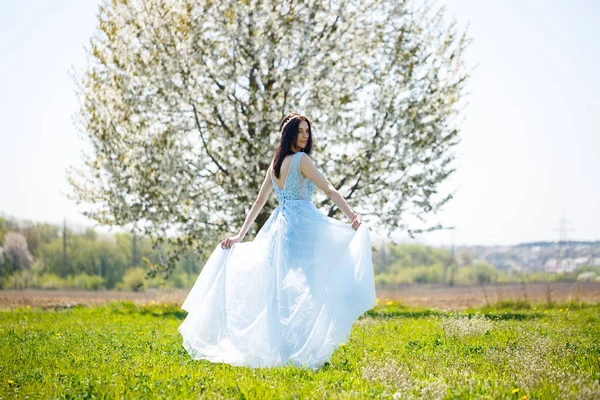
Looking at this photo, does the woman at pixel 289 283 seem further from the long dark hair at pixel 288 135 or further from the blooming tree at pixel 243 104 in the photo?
the blooming tree at pixel 243 104

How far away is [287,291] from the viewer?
5.95m

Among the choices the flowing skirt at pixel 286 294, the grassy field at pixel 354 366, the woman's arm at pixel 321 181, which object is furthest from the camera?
the woman's arm at pixel 321 181

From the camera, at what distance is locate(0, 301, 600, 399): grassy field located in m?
4.59

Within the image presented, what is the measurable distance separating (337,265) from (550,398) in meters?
2.31

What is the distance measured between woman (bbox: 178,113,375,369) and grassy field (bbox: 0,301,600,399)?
29 cm

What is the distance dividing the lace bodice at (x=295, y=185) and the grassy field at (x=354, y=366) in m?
1.67

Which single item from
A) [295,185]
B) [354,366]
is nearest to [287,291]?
[354,366]

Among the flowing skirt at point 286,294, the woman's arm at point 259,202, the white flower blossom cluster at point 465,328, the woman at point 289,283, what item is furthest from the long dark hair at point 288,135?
the white flower blossom cluster at point 465,328

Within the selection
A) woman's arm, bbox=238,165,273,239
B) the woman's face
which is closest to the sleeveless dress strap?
the woman's face

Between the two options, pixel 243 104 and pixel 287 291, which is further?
pixel 243 104

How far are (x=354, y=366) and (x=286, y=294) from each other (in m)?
0.91

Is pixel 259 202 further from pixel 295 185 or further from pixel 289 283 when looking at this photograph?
pixel 289 283

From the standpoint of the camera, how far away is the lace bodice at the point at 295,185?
6277mm

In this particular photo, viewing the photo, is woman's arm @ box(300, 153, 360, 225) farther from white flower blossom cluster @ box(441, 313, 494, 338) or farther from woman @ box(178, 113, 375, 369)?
white flower blossom cluster @ box(441, 313, 494, 338)
